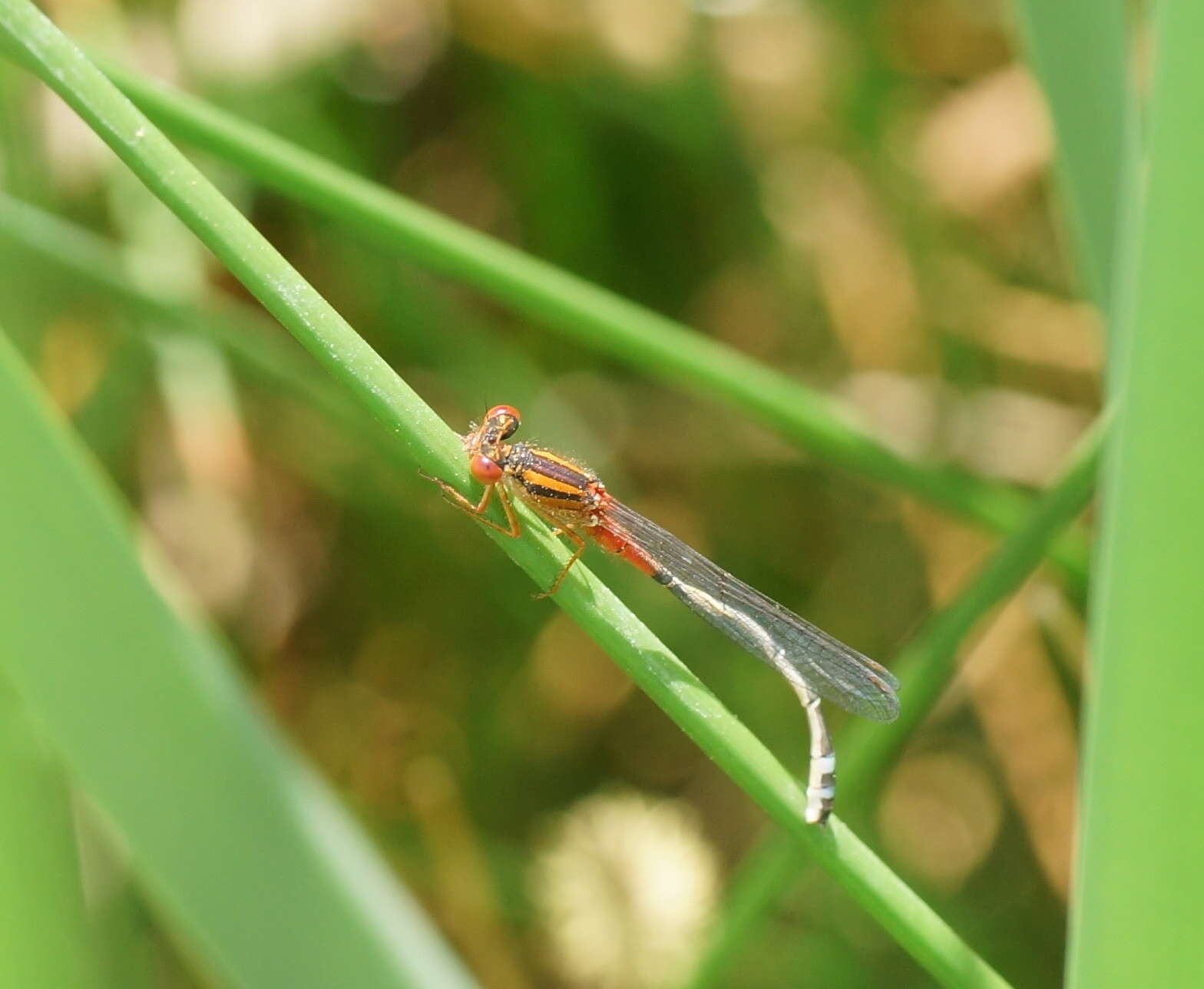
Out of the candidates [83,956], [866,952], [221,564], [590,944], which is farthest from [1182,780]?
[221,564]

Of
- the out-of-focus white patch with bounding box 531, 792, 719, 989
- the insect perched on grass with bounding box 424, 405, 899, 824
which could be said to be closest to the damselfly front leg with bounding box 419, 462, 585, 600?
the insect perched on grass with bounding box 424, 405, 899, 824

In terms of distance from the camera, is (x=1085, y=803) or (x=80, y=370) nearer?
(x=1085, y=803)

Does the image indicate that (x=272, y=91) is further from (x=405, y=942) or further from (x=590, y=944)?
(x=405, y=942)

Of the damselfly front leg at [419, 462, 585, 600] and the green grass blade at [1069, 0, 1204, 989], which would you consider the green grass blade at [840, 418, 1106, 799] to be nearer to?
the damselfly front leg at [419, 462, 585, 600]

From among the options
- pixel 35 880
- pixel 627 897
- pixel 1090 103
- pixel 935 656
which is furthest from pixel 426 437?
pixel 627 897

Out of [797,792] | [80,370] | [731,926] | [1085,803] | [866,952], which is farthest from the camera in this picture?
[80,370]

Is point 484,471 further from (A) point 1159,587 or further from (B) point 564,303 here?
(A) point 1159,587
